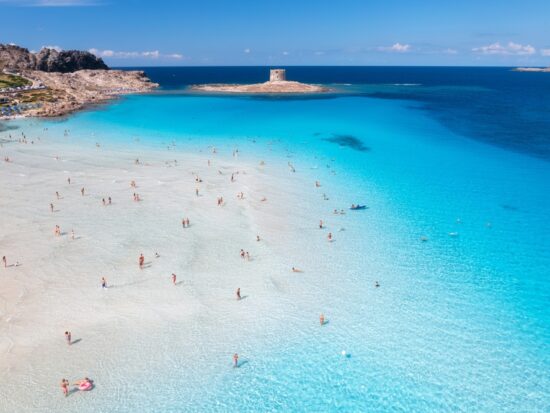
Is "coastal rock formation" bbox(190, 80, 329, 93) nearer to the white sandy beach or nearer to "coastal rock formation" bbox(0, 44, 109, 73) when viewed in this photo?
"coastal rock formation" bbox(0, 44, 109, 73)

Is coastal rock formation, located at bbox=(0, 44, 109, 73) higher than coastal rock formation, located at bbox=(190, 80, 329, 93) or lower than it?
higher

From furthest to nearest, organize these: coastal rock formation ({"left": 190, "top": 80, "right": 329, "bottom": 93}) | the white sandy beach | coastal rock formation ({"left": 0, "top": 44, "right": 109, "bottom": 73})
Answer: coastal rock formation ({"left": 0, "top": 44, "right": 109, "bottom": 73}) → coastal rock formation ({"left": 190, "top": 80, "right": 329, "bottom": 93}) → the white sandy beach

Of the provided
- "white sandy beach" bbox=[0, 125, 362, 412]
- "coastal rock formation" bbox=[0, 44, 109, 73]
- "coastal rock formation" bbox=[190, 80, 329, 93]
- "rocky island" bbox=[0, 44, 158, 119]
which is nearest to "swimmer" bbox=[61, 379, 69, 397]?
"white sandy beach" bbox=[0, 125, 362, 412]

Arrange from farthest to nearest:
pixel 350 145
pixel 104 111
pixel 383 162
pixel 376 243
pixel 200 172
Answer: pixel 104 111 < pixel 350 145 < pixel 383 162 < pixel 200 172 < pixel 376 243

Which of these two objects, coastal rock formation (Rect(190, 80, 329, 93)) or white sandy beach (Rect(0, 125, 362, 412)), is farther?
coastal rock formation (Rect(190, 80, 329, 93))

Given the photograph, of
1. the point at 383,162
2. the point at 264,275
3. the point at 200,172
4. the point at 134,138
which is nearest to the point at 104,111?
the point at 134,138

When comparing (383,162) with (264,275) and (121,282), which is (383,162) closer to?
(264,275)

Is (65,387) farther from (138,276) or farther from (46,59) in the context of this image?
(46,59)

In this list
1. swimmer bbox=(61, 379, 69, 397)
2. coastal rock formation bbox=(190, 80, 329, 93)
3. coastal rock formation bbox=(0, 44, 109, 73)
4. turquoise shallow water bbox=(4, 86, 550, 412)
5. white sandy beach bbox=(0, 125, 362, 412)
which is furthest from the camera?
coastal rock formation bbox=(0, 44, 109, 73)
